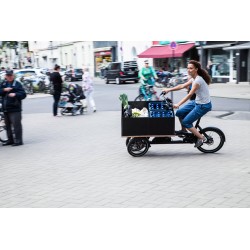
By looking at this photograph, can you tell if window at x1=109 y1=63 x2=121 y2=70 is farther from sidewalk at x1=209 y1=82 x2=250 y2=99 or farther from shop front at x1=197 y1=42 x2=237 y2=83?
sidewalk at x1=209 y1=82 x2=250 y2=99

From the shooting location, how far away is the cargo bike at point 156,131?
7.50 metres

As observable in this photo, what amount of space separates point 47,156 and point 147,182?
2.78 metres

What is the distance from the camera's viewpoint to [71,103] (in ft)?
48.6

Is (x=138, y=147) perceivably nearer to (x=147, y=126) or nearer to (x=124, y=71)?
(x=147, y=126)

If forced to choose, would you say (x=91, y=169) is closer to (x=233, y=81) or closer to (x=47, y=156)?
(x=47, y=156)

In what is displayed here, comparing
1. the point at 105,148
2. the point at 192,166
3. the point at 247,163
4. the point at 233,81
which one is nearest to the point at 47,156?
the point at 105,148

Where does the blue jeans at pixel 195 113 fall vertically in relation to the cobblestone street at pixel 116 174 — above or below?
above

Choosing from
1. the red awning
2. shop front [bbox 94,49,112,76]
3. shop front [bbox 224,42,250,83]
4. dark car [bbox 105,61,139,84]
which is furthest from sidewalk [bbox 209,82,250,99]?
shop front [bbox 94,49,112,76]

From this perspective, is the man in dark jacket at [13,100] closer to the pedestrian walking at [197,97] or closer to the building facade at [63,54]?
the pedestrian walking at [197,97]

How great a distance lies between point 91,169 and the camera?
22.8 ft

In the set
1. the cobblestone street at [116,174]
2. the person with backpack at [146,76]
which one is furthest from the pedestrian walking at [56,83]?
the cobblestone street at [116,174]

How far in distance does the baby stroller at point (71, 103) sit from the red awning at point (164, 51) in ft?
65.8

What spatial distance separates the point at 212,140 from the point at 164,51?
2966cm

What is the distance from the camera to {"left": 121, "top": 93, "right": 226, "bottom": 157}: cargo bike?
7500mm
